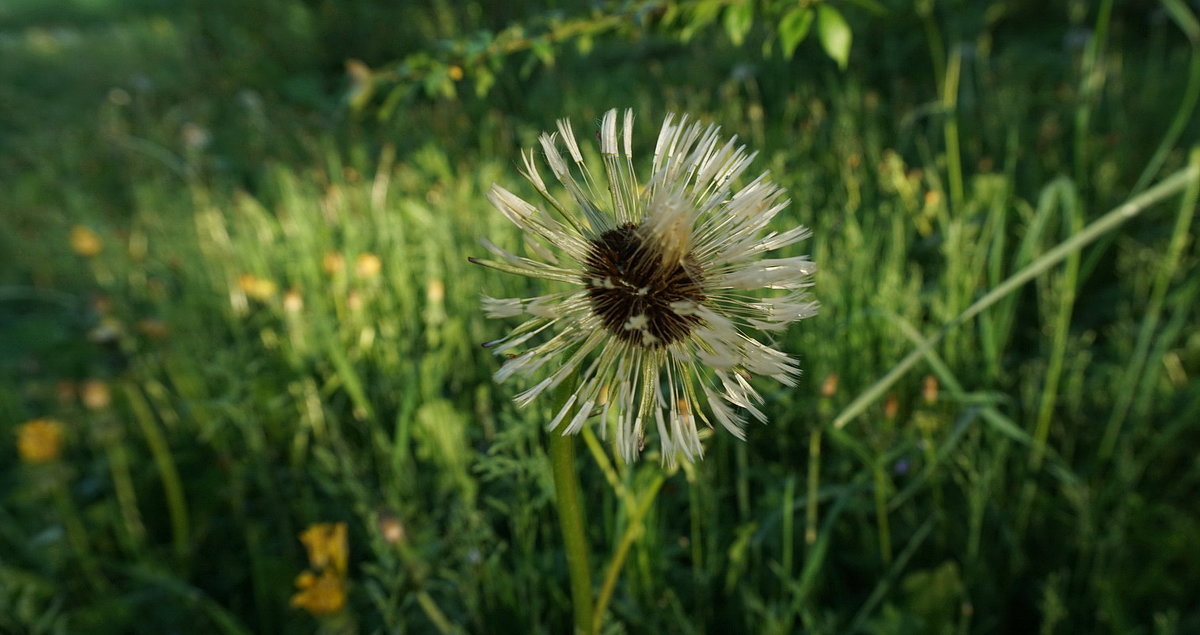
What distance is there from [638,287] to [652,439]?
0.45 meters

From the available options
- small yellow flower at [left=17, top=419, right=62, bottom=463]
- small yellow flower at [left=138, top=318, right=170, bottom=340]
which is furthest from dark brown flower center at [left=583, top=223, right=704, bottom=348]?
small yellow flower at [left=138, top=318, right=170, bottom=340]

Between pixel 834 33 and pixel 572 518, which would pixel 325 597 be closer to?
pixel 572 518

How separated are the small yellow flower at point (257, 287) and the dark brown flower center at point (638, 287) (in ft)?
4.65

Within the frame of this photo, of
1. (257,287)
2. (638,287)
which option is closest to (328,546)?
(638,287)

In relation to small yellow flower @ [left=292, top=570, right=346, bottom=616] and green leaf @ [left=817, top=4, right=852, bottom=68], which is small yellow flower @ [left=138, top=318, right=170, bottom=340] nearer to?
small yellow flower @ [left=292, top=570, right=346, bottom=616]

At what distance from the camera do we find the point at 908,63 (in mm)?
3111

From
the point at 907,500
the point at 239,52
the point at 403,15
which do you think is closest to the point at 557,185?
the point at 907,500

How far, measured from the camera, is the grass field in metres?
1.26

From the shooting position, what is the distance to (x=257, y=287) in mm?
2000

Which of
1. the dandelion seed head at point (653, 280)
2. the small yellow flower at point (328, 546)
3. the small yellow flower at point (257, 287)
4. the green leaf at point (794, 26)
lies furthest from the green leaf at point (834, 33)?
the small yellow flower at point (257, 287)

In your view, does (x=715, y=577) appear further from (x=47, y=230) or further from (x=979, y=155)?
(x=47, y=230)

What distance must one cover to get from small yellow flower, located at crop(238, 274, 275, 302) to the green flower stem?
55.8 inches

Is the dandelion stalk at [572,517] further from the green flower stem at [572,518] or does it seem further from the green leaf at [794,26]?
the green leaf at [794,26]

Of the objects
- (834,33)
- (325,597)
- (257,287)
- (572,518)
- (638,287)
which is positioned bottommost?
(325,597)
